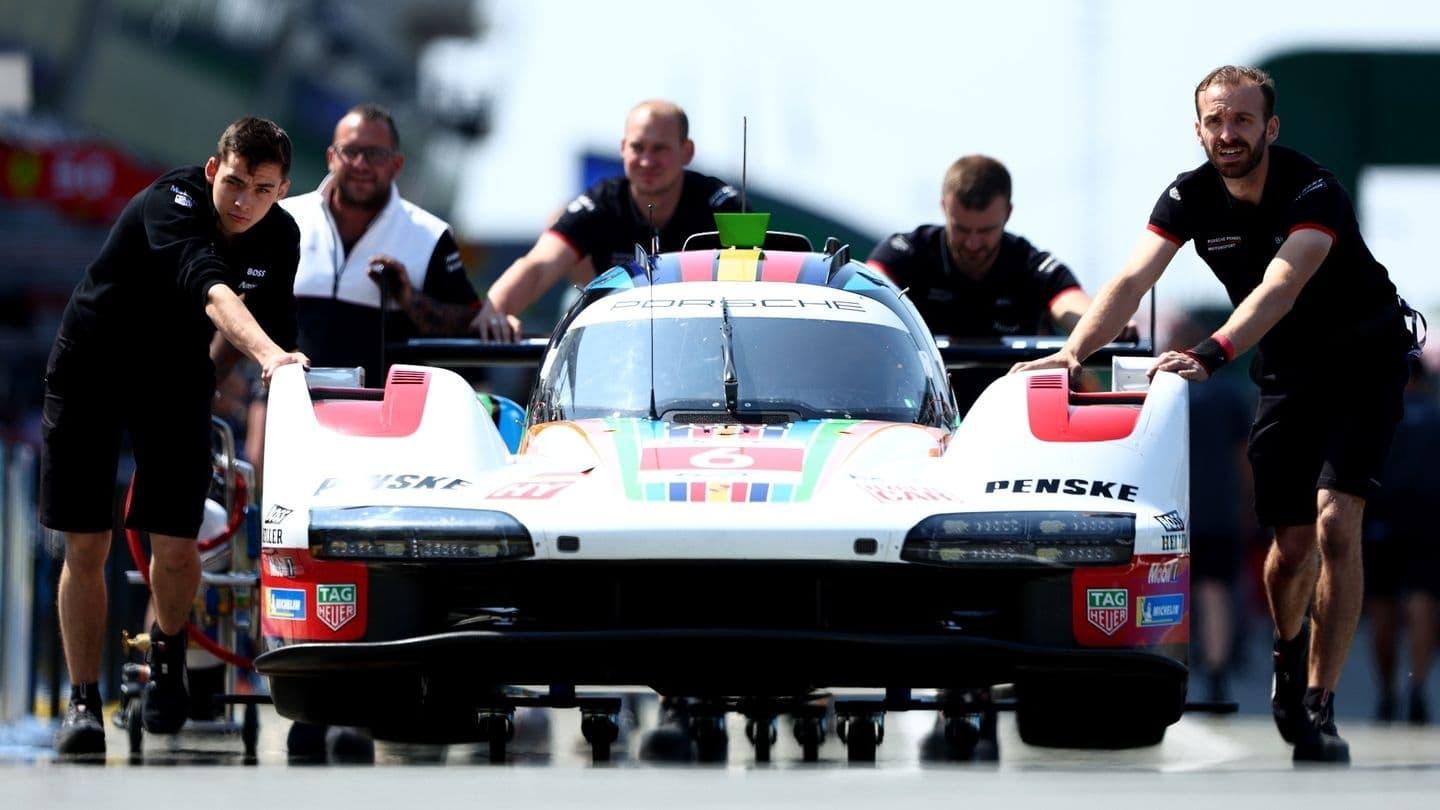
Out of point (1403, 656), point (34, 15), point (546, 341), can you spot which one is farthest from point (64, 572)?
point (34, 15)

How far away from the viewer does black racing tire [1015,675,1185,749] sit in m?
6.66

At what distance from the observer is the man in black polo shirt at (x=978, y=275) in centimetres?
1005

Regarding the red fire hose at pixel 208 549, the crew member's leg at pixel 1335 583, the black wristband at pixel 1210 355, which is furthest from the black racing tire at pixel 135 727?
the crew member's leg at pixel 1335 583

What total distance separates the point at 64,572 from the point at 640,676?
2580 mm

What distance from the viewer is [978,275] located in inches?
400

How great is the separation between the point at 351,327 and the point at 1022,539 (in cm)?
407

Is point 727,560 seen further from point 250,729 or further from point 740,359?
point 250,729

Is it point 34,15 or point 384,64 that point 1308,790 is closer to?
point 34,15

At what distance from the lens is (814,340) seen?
26.5ft

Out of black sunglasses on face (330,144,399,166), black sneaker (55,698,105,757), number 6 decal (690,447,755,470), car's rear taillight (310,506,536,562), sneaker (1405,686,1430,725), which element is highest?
black sunglasses on face (330,144,399,166)

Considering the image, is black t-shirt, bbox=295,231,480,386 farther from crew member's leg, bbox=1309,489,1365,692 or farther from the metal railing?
crew member's leg, bbox=1309,489,1365,692

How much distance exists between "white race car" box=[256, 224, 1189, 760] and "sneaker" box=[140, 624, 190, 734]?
4.76 feet

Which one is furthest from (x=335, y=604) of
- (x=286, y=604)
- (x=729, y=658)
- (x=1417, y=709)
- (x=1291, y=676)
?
(x=1417, y=709)

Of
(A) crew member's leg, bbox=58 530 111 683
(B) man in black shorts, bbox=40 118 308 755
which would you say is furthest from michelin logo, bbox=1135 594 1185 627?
(A) crew member's leg, bbox=58 530 111 683
